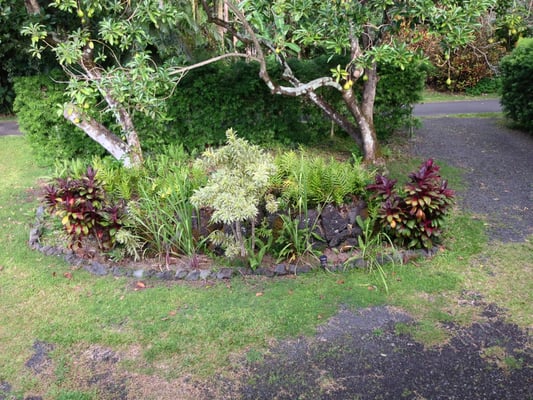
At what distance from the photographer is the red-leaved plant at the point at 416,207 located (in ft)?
16.0

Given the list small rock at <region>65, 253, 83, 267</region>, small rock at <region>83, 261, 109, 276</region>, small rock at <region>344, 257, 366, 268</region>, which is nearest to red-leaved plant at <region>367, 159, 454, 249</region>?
small rock at <region>344, 257, 366, 268</region>

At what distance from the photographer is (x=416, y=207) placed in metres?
4.87

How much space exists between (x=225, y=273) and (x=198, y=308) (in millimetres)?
585

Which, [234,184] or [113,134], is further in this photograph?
[113,134]

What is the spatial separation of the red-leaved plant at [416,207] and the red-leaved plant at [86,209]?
2691 mm

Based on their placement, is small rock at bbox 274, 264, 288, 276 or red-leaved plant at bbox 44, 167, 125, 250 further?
red-leaved plant at bbox 44, 167, 125, 250

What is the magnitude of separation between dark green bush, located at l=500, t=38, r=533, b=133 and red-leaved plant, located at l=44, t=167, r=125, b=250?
810 centimetres

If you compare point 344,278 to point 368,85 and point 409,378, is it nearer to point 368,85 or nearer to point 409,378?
point 409,378

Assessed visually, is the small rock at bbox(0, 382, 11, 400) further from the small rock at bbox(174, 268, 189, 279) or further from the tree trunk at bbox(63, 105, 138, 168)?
the tree trunk at bbox(63, 105, 138, 168)

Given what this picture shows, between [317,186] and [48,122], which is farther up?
[48,122]

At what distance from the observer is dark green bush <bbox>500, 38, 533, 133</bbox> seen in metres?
9.66

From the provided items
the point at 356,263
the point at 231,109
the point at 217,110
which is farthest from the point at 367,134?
the point at 356,263

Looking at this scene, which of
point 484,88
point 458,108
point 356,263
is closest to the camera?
point 356,263

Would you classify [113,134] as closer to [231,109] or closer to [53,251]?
[231,109]
